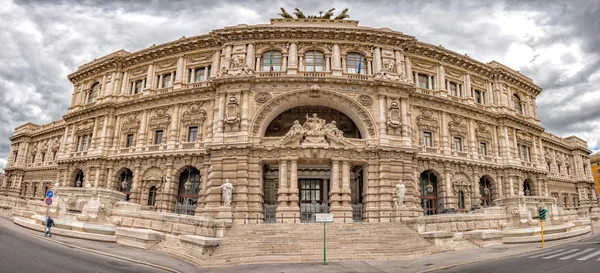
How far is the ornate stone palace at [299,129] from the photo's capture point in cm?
2638

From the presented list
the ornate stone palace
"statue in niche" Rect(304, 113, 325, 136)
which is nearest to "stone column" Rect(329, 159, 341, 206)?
the ornate stone palace

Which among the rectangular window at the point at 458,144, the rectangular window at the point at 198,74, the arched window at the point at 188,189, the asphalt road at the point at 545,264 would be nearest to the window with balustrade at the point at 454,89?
the rectangular window at the point at 458,144

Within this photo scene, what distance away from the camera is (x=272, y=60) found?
30438mm

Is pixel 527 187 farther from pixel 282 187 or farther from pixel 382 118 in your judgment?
pixel 282 187

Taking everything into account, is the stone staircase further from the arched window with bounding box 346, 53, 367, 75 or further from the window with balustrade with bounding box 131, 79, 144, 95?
the window with balustrade with bounding box 131, 79, 144, 95

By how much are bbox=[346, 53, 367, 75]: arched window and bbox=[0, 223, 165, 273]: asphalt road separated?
2258cm

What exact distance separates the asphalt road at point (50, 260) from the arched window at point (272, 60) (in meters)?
19.8

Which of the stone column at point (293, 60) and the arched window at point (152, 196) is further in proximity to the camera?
the arched window at point (152, 196)

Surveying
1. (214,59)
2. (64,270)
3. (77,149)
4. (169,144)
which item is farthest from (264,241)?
(77,149)

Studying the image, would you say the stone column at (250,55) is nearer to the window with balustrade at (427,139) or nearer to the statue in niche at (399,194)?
the statue in niche at (399,194)

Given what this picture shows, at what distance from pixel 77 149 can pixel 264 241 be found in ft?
92.1

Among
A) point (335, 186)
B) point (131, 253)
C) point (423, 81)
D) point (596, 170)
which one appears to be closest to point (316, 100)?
point (335, 186)

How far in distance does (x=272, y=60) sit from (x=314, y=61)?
364cm

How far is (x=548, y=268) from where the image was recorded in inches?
513
